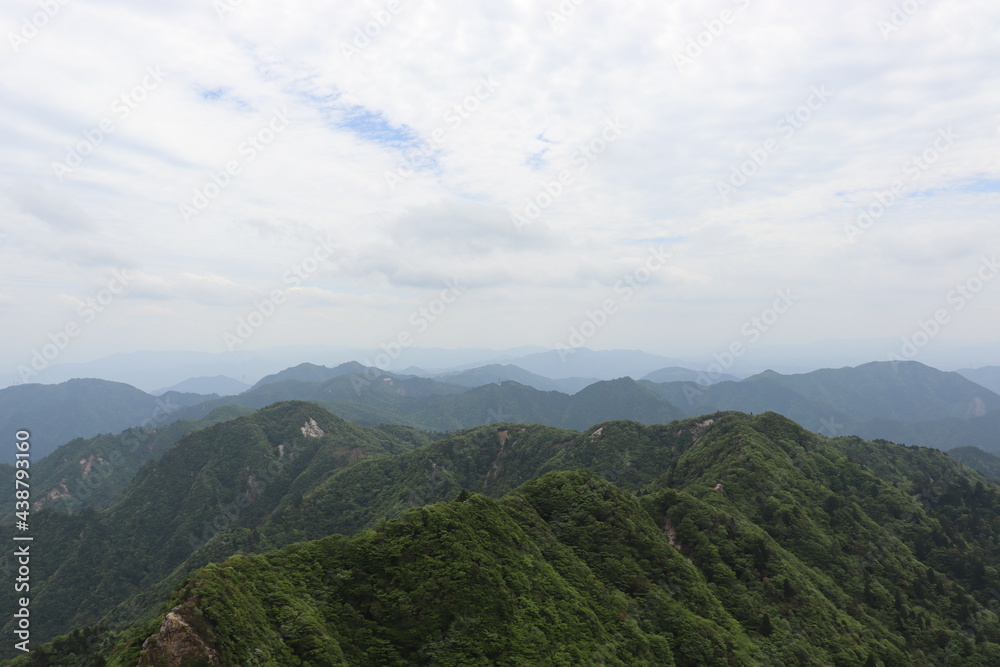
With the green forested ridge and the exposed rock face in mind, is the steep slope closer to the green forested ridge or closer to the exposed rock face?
the green forested ridge

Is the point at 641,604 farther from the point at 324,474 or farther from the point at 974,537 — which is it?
the point at 324,474

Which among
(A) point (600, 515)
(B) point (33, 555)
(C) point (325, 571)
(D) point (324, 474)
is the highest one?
(C) point (325, 571)

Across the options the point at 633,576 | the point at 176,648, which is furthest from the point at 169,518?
the point at 633,576

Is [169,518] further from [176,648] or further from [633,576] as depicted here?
[633,576]

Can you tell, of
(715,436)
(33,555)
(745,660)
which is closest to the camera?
(745,660)

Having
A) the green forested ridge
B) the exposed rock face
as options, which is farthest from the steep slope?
the exposed rock face

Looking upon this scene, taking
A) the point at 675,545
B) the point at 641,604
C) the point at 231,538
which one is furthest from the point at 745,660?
the point at 231,538
